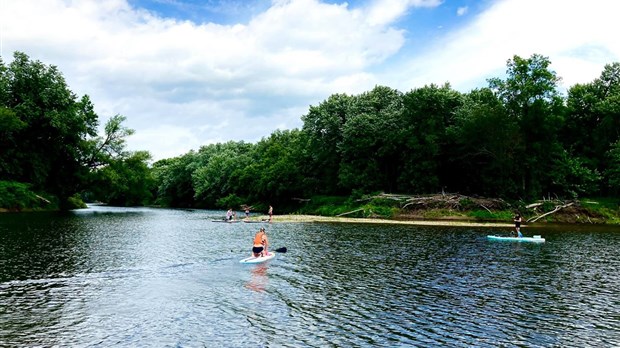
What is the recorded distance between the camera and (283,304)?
2033 cm

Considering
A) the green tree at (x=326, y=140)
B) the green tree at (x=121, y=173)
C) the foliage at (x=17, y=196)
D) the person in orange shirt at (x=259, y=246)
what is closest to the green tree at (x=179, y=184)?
the green tree at (x=121, y=173)

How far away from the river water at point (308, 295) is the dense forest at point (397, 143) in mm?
39205

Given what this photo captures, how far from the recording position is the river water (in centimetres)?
1590

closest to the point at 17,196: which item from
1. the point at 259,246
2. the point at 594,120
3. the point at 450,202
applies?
the point at 259,246

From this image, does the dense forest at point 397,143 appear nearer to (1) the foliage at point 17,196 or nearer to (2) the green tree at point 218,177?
(1) the foliage at point 17,196

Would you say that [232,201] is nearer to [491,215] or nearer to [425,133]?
[425,133]

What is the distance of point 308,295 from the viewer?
71.9ft

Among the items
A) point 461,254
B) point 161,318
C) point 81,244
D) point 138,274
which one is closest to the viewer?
point 161,318

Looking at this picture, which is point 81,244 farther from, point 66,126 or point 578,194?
point 578,194

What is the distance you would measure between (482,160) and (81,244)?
68.8 m

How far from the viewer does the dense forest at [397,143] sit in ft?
244

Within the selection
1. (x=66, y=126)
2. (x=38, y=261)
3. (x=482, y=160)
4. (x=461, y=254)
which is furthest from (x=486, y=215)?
(x=66, y=126)

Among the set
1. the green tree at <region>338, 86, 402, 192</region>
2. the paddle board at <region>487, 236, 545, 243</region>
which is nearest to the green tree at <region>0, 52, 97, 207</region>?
the green tree at <region>338, 86, 402, 192</region>

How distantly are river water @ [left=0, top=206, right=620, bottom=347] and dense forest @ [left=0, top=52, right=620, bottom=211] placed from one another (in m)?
39.2
